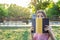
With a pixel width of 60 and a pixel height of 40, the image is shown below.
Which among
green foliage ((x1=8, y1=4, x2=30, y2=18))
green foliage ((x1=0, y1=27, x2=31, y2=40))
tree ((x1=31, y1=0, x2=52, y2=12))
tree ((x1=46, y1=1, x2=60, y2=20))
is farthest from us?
green foliage ((x1=8, y1=4, x2=30, y2=18))

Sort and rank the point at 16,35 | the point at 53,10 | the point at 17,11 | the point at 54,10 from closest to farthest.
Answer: the point at 16,35
the point at 54,10
the point at 53,10
the point at 17,11

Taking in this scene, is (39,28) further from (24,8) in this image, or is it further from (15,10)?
(24,8)

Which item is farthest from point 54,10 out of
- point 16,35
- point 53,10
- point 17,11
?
point 16,35

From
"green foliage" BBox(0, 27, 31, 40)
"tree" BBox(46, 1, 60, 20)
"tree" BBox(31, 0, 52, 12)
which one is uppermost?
"tree" BBox(31, 0, 52, 12)

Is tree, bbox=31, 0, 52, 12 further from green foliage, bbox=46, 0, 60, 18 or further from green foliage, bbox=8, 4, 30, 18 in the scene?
green foliage, bbox=8, 4, 30, 18

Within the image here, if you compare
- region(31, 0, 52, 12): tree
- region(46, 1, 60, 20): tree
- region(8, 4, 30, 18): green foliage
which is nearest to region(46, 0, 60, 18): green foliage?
region(46, 1, 60, 20): tree

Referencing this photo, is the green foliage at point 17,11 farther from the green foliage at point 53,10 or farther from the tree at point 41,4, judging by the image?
the green foliage at point 53,10

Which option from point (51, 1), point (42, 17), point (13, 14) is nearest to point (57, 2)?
point (51, 1)

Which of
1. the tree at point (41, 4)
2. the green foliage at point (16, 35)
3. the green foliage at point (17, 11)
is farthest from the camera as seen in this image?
the green foliage at point (17, 11)

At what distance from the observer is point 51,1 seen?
56.5 ft

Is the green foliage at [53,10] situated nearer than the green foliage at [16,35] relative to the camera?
No

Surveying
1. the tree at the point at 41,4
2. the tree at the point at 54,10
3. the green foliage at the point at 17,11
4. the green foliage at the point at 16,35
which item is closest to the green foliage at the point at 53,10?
the tree at the point at 54,10

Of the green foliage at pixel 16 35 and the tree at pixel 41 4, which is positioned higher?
the tree at pixel 41 4

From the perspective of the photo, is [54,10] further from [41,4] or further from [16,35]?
[16,35]
